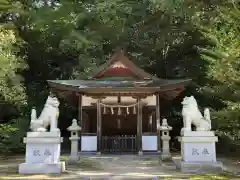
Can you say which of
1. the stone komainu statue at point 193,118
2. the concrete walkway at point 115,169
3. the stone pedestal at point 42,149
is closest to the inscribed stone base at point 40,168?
the stone pedestal at point 42,149

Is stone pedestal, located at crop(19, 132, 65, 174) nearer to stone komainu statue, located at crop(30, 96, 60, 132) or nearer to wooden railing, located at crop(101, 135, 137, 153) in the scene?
stone komainu statue, located at crop(30, 96, 60, 132)

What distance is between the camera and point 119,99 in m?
15.8

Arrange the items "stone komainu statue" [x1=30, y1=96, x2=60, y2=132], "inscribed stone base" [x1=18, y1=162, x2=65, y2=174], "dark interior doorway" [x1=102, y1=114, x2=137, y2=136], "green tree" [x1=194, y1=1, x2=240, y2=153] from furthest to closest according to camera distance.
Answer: "dark interior doorway" [x1=102, y1=114, x2=137, y2=136] < "green tree" [x1=194, y1=1, x2=240, y2=153] < "stone komainu statue" [x1=30, y1=96, x2=60, y2=132] < "inscribed stone base" [x1=18, y1=162, x2=65, y2=174]

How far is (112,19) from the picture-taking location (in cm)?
2123

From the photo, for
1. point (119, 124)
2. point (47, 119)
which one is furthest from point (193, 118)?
point (119, 124)

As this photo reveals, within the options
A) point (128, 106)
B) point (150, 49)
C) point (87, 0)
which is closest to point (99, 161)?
point (128, 106)

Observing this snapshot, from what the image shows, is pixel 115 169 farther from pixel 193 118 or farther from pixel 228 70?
pixel 228 70

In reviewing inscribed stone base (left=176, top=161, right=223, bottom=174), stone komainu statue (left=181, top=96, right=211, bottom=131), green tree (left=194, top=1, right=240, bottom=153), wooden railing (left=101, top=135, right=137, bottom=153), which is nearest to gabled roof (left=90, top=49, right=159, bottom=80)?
wooden railing (left=101, top=135, right=137, bottom=153)

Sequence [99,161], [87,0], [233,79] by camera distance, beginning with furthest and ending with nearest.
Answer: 1. [87,0]
2. [99,161]
3. [233,79]

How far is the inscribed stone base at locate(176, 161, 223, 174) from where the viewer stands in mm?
9344

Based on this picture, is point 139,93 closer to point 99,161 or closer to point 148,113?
point 148,113

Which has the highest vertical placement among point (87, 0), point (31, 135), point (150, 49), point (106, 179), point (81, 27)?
point (87, 0)

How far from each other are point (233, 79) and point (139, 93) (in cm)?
479

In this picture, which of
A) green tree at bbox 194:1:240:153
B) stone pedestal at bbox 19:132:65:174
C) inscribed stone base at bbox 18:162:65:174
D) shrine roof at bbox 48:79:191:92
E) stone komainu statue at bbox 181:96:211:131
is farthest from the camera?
shrine roof at bbox 48:79:191:92
